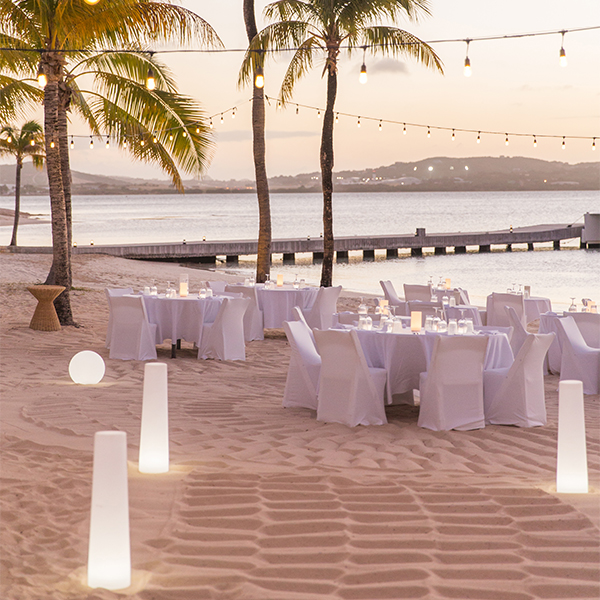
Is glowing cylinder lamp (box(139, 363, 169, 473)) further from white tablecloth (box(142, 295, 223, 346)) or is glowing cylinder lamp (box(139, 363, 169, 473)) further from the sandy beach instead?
white tablecloth (box(142, 295, 223, 346))

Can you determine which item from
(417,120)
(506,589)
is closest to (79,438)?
(506,589)

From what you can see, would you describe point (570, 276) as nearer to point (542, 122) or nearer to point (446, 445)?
point (542, 122)

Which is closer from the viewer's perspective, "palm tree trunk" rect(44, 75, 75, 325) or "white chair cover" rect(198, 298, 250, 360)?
"white chair cover" rect(198, 298, 250, 360)

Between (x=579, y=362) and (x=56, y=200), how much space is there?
7587mm

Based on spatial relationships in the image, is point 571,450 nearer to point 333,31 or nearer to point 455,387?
point 455,387

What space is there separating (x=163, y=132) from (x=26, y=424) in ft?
24.7

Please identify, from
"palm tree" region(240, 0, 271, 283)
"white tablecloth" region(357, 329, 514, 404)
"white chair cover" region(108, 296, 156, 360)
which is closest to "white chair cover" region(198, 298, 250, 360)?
"white chair cover" region(108, 296, 156, 360)

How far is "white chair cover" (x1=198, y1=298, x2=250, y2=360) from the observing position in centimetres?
942

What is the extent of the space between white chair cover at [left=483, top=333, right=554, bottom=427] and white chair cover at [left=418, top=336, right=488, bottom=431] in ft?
0.67

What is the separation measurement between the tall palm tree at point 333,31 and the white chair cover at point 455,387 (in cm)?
858

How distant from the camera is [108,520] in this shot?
10.7 feet

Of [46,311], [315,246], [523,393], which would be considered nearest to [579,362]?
[523,393]

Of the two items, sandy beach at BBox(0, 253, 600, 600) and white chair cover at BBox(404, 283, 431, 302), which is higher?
white chair cover at BBox(404, 283, 431, 302)

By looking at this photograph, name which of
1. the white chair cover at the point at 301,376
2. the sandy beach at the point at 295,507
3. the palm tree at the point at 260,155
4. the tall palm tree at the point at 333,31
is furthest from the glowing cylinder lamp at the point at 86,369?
the palm tree at the point at 260,155
